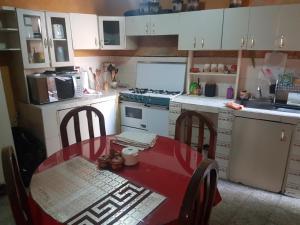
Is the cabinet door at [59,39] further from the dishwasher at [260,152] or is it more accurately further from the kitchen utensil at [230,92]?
the dishwasher at [260,152]

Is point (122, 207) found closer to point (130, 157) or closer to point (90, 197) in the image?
point (90, 197)

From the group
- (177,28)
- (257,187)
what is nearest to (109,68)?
(177,28)

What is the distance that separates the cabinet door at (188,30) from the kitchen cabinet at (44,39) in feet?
4.40

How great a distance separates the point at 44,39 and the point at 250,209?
273 centimetres

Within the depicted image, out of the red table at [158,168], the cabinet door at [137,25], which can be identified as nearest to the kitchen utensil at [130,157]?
the red table at [158,168]

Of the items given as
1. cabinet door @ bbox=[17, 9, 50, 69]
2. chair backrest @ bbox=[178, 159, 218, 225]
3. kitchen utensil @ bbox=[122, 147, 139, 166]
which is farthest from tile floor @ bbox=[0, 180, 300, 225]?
cabinet door @ bbox=[17, 9, 50, 69]

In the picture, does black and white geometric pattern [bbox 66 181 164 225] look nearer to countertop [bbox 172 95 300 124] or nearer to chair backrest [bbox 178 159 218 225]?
chair backrest [bbox 178 159 218 225]

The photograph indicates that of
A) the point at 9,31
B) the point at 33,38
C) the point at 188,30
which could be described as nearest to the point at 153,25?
the point at 188,30

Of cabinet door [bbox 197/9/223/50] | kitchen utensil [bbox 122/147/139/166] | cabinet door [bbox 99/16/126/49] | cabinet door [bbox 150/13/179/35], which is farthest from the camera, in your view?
cabinet door [bbox 99/16/126/49]

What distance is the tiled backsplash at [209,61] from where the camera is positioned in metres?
2.79

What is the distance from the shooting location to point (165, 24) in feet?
9.68

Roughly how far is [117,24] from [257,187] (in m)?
2.65

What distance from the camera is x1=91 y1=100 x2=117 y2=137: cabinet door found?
10.2 feet

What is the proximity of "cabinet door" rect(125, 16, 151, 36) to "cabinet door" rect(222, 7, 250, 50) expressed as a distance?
1.00 m
